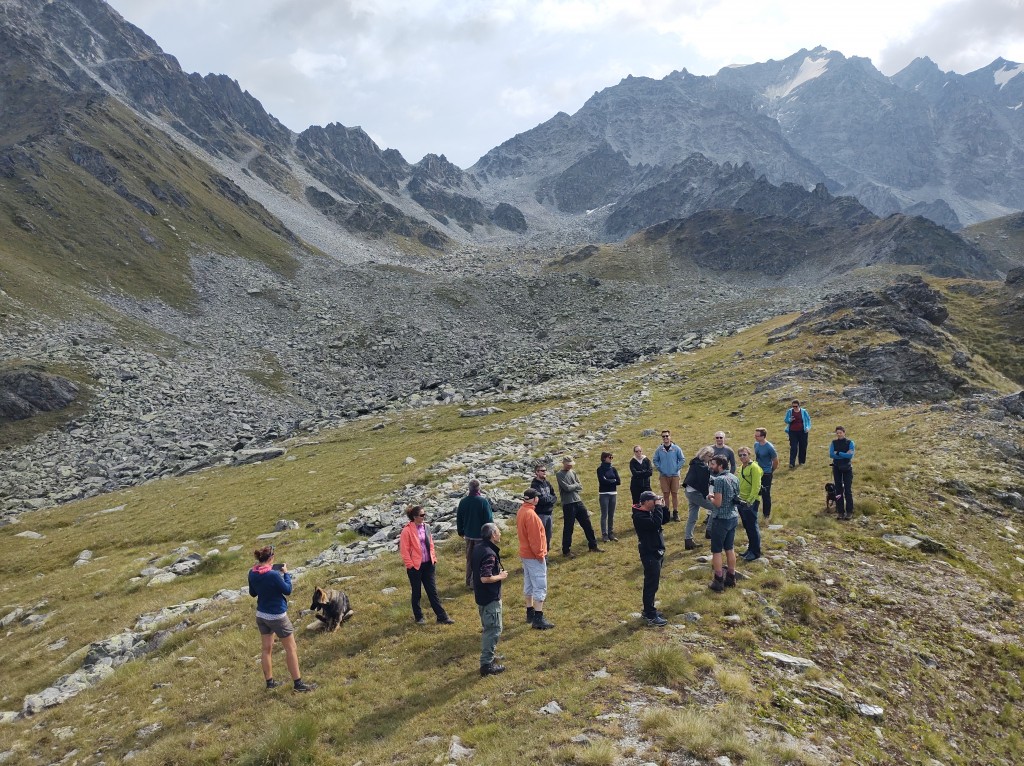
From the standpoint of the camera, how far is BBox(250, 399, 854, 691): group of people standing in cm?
1139

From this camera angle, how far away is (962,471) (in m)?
→ 19.8

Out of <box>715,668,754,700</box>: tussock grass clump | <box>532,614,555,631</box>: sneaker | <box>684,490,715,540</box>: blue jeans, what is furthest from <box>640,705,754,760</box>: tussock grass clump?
<box>684,490,715,540</box>: blue jeans


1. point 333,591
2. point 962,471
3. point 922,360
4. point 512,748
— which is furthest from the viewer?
point 922,360

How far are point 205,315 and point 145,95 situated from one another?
169 metres

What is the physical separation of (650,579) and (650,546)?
72 cm

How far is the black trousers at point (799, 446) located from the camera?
23.9 meters

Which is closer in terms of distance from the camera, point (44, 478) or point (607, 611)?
point (607, 611)

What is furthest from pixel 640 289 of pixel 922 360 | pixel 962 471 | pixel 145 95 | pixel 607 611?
pixel 145 95

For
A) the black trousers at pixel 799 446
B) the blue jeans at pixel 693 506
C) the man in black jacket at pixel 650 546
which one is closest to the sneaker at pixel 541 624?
the man in black jacket at pixel 650 546

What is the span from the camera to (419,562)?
44.3 ft

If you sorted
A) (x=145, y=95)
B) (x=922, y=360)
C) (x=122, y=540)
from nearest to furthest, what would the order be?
(x=122, y=540) < (x=922, y=360) < (x=145, y=95)

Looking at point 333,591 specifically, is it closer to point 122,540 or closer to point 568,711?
point 568,711

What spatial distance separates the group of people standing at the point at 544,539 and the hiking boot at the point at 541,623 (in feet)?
0.07

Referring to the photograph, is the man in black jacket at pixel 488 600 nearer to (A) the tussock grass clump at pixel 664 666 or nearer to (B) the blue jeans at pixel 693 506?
(A) the tussock grass clump at pixel 664 666
